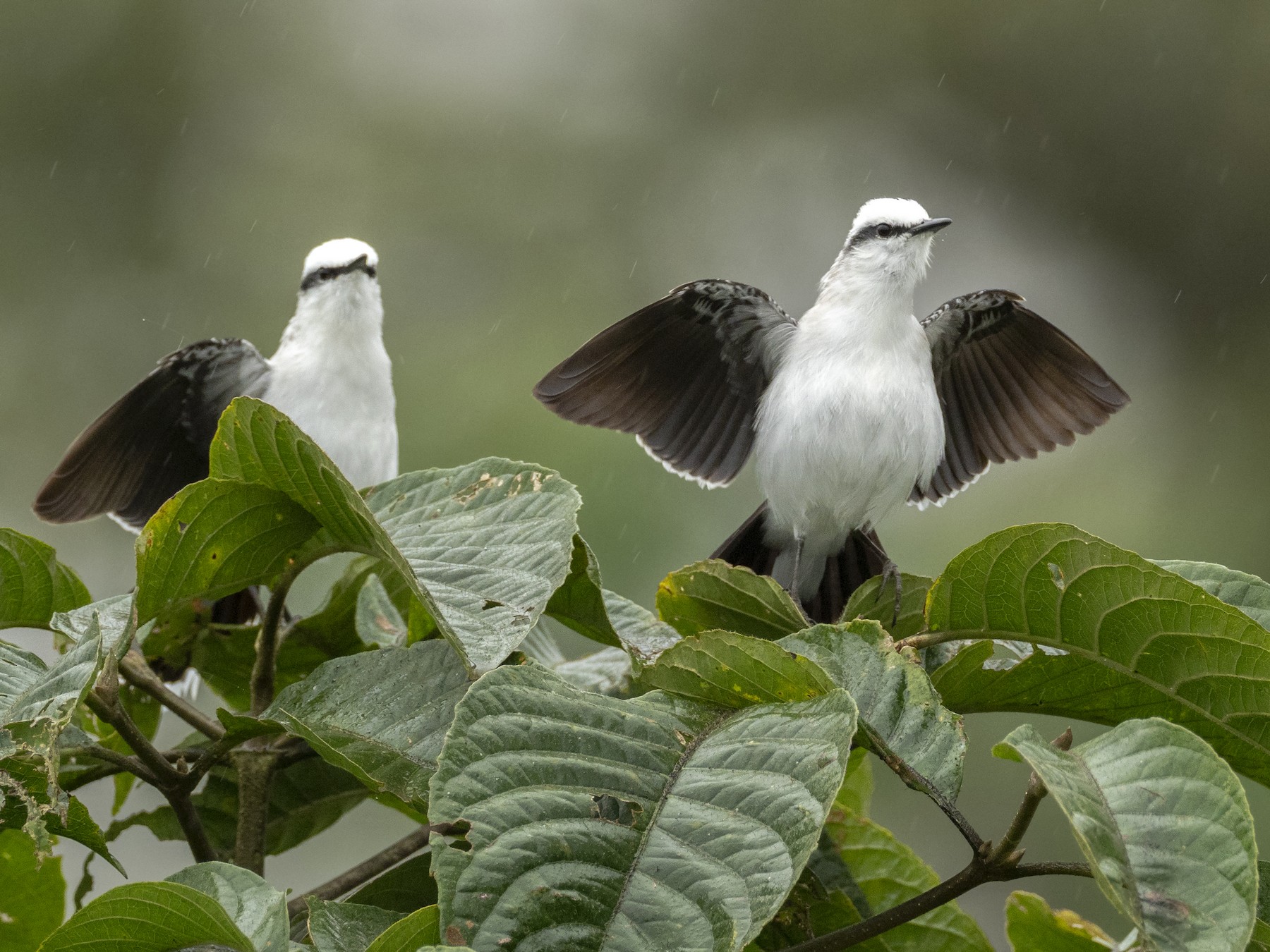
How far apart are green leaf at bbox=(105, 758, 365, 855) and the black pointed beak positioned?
2334 millimetres

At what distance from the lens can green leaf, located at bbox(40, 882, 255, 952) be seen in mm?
929

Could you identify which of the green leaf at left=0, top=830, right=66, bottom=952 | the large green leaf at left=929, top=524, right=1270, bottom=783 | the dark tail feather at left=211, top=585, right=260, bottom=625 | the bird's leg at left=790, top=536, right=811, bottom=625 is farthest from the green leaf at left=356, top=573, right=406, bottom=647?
the bird's leg at left=790, top=536, right=811, bottom=625

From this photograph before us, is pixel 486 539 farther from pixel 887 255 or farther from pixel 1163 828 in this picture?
pixel 887 255

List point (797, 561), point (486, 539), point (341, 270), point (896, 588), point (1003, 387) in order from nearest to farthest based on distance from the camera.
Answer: point (486, 539)
point (896, 588)
point (797, 561)
point (1003, 387)
point (341, 270)

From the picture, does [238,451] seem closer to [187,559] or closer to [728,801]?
[187,559]

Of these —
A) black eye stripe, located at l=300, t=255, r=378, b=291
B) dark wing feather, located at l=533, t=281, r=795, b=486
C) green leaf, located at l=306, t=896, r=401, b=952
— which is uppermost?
black eye stripe, located at l=300, t=255, r=378, b=291

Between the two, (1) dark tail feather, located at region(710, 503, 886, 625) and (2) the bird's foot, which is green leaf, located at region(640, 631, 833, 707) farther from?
(1) dark tail feather, located at region(710, 503, 886, 625)

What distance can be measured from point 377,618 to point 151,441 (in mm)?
1983

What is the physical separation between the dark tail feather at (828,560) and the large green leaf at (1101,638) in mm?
1734

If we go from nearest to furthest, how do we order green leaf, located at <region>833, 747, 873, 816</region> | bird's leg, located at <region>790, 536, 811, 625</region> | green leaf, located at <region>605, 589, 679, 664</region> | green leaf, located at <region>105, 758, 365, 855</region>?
green leaf, located at <region>605, 589, 679, 664</region>
green leaf, located at <region>105, 758, 365, 855</region>
green leaf, located at <region>833, 747, 873, 816</region>
bird's leg, located at <region>790, 536, 811, 625</region>

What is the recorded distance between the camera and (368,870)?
135 cm

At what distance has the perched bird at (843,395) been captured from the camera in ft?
9.99

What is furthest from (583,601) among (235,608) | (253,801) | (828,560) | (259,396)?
(259,396)

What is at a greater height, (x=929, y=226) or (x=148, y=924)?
(x=929, y=226)
